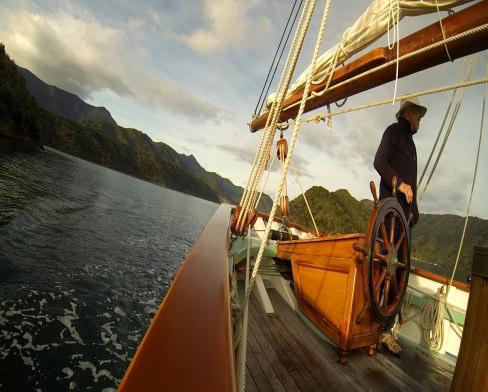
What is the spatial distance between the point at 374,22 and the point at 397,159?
1.33 meters

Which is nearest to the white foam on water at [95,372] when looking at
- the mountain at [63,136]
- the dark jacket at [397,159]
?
the dark jacket at [397,159]

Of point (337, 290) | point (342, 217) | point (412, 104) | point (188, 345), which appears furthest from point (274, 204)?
point (342, 217)

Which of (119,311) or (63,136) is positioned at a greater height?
(63,136)

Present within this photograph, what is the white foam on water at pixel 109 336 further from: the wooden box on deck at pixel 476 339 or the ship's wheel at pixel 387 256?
the wooden box on deck at pixel 476 339

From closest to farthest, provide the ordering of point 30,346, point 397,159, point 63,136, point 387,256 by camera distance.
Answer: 1. point 387,256
2. point 397,159
3. point 30,346
4. point 63,136

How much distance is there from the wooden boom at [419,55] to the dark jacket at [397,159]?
2.22 feet

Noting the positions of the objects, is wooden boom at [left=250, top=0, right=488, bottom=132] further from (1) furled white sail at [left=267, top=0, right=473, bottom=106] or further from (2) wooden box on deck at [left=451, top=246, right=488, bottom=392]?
(2) wooden box on deck at [left=451, top=246, right=488, bottom=392]

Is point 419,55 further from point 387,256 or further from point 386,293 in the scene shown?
point 386,293

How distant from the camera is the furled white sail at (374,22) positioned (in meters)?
2.15

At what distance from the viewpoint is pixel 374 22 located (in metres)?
2.54

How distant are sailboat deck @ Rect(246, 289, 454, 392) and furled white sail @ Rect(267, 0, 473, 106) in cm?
261

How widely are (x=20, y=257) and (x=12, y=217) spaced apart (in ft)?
12.8

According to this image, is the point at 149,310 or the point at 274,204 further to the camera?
the point at 149,310

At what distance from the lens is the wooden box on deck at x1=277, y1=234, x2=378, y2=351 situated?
7.98 ft
